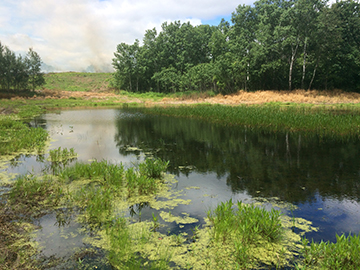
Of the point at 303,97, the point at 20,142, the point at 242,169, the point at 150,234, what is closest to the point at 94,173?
the point at 150,234

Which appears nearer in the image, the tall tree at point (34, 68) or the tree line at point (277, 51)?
the tree line at point (277, 51)

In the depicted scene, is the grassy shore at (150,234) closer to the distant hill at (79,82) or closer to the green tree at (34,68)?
the green tree at (34,68)

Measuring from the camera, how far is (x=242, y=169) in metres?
8.90

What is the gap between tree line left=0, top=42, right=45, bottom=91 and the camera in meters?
51.4

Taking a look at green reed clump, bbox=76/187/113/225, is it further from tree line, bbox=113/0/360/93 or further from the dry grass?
tree line, bbox=113/0/360/93

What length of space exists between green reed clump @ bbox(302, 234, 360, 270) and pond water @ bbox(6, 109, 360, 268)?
783mm

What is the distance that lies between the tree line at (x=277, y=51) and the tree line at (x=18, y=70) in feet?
68.4

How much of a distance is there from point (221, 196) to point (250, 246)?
7.79 ft

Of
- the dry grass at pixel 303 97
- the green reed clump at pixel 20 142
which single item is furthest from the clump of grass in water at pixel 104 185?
the dry grass at pixel 303 97

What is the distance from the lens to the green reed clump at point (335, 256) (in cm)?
348

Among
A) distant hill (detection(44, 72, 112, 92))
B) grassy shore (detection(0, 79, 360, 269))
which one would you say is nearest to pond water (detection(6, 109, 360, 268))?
grassy shore (detection(0, 79, 360, 269))

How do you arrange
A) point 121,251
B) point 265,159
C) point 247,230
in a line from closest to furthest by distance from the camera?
point 121,251
point 247,230
point 265,159

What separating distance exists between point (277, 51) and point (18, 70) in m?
56.7

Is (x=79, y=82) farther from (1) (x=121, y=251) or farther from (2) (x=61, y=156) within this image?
(1) (x=121, y=251)
